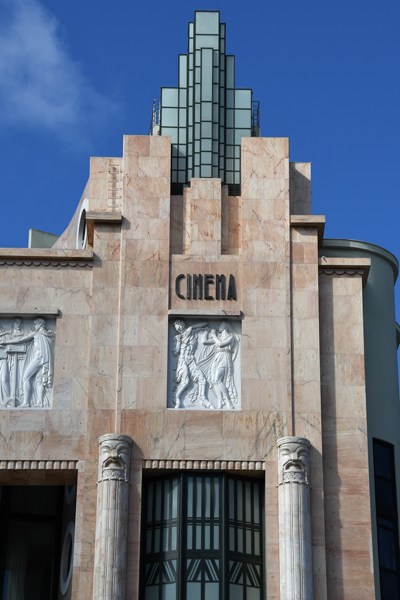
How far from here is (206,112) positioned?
40.4 metres

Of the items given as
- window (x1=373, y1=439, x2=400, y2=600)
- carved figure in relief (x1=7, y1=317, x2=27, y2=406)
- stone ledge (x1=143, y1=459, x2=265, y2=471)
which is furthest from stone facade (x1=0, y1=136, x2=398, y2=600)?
window (x1=373, y1=439, x2=400, y2=600)

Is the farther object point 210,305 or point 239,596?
point 210,305

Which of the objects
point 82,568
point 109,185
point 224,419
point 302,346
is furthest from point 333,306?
point 82,568

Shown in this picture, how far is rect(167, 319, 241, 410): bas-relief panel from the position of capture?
37.0m

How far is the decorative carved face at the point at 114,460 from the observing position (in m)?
35.5

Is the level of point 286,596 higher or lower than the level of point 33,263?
lower

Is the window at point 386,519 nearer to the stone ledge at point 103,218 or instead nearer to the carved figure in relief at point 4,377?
the stone ledge at point 103,218

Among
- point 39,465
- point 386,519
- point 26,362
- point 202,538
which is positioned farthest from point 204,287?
point 386,519

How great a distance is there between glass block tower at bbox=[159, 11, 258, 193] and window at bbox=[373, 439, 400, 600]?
26.1 ft

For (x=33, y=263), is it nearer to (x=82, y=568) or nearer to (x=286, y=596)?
(x=82, y=568)

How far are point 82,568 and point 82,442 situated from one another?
3.11 meters

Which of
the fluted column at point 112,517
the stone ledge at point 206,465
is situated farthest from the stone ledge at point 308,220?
the fluted column at point 112,517

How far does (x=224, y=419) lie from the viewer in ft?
120

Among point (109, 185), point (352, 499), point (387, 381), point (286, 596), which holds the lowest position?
point (286, 596)
